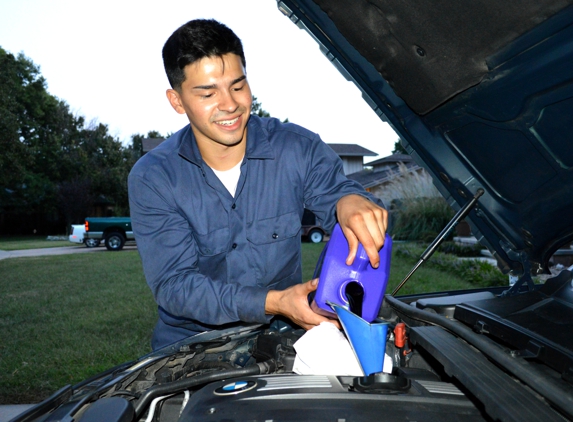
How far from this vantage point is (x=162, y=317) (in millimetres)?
2289

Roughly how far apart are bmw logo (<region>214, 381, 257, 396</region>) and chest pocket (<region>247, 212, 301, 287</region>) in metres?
0.97

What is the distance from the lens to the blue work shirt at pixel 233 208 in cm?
207

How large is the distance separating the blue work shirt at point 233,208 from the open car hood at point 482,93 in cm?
39

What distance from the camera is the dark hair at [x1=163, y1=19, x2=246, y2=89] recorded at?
1.94 metres

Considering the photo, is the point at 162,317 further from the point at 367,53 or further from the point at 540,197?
the point at 540,197

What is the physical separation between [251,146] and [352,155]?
32551 millimetres

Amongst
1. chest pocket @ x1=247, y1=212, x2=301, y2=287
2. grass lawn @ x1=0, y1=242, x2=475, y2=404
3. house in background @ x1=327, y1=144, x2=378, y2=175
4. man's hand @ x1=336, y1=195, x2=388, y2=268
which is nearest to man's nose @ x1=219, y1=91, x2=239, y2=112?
chest pocket @ x1=247, y1=212, x2=301, y2=287

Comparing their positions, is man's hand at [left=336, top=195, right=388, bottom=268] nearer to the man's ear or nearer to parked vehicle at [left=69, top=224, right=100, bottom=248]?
the man's ear

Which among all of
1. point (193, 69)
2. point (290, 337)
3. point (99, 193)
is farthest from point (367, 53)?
point (99, 193)

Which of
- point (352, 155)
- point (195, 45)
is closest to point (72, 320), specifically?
point (195, 45)

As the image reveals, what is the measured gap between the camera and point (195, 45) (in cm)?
193

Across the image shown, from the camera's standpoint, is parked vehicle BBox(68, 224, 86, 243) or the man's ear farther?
parked vehicle BBox(68, 224, 86, 243)

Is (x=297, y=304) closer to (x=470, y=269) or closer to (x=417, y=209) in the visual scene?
(x=470, y=269)

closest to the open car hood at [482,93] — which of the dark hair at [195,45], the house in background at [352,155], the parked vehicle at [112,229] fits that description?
the dark hair at [195,45]
